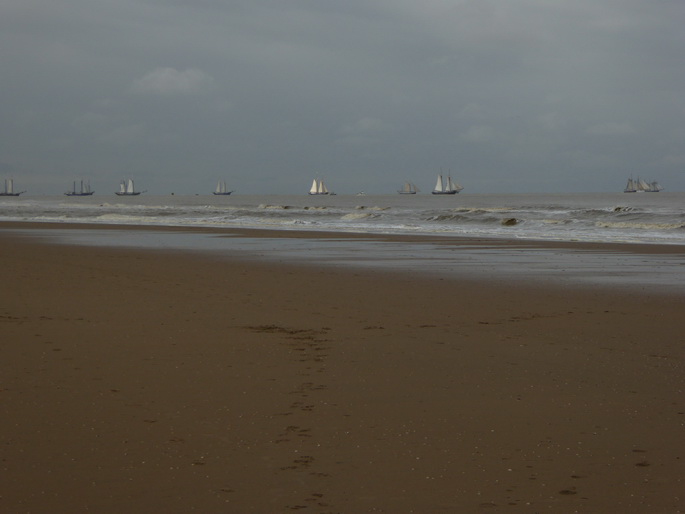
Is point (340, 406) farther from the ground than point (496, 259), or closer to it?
closer to it

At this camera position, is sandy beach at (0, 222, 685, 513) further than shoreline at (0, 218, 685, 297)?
No

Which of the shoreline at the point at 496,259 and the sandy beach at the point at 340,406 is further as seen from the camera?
the shoreline at the point at 496,259

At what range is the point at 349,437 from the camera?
4.15 m

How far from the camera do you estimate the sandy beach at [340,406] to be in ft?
11.2

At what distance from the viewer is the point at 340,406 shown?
476 centimetres

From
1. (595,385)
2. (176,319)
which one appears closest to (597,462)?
(595,385)

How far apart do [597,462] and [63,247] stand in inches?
729

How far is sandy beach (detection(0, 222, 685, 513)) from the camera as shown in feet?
11.2

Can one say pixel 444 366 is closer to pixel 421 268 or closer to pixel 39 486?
pixel 39 486

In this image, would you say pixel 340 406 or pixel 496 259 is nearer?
pixel 340 406

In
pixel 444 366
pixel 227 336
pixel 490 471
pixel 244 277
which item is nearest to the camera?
pixel 490 471

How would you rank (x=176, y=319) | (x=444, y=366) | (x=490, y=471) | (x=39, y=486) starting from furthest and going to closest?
(x=176, y=319) → (x=444, y=366) → (x=490, y=471) → (x=39, y=486)

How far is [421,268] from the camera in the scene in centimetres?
1465

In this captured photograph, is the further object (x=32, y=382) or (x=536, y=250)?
(x=536, y=250)
